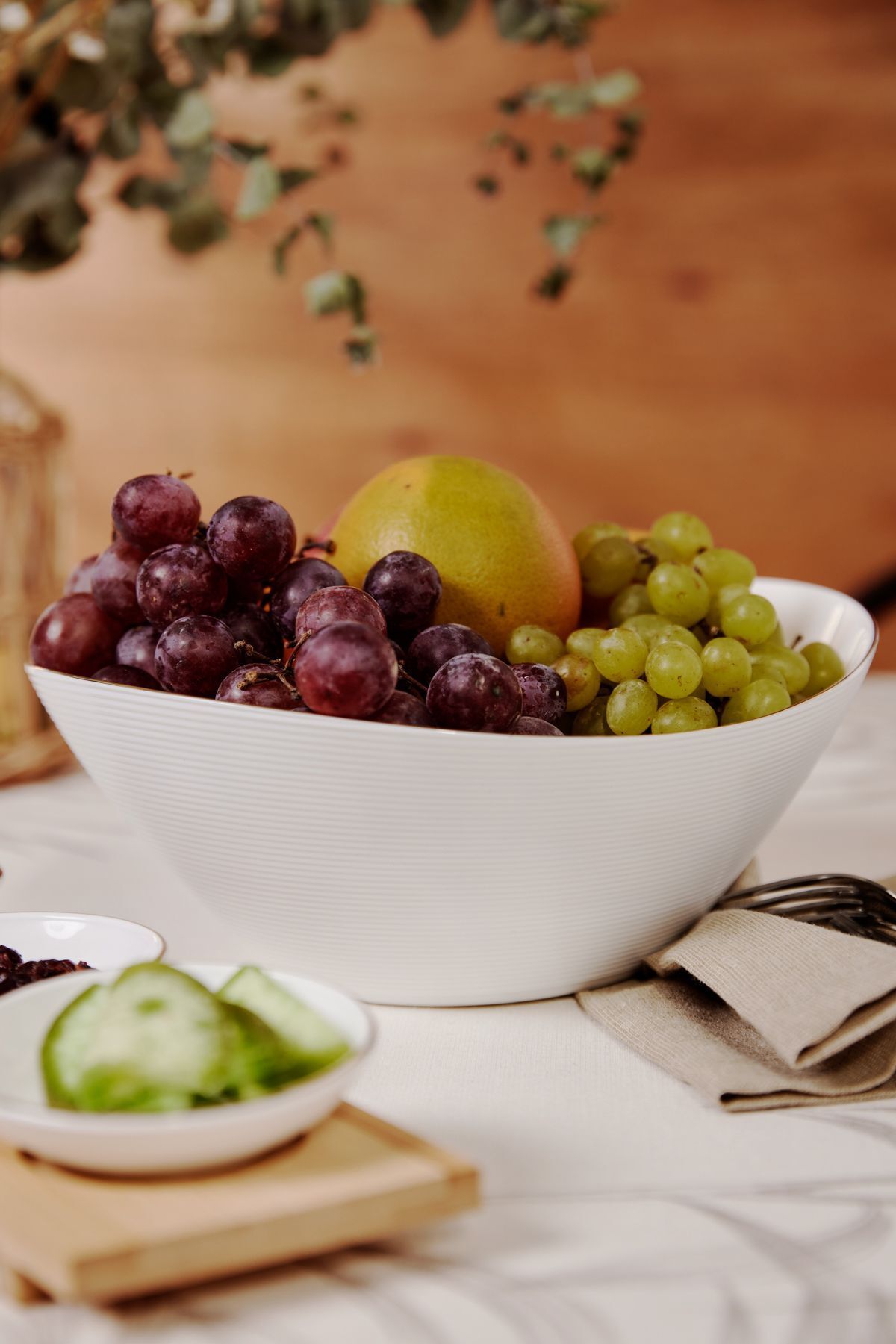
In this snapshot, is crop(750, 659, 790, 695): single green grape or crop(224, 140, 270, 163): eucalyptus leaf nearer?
crop(750, 659, 790, 695): single green grape

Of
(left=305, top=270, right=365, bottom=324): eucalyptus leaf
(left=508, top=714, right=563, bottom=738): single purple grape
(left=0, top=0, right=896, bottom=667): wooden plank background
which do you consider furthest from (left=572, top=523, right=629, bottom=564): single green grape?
(left=0, top=0, right=896, bottom=667): wooden plank background

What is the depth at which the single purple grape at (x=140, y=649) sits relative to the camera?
25.3 inches

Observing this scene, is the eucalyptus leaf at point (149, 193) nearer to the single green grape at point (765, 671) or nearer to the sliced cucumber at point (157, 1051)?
the single green grape at point (765, 671)

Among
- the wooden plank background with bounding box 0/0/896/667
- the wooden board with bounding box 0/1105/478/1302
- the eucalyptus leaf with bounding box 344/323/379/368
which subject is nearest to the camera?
the wooden board with bounding box 0/1105/478/1302

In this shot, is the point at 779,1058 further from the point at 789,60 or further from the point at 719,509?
the point at 789,60

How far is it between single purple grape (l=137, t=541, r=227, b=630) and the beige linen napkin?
28 centimetres

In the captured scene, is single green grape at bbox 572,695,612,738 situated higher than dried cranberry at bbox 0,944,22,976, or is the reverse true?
single green grape at bbox 572,695,612,738

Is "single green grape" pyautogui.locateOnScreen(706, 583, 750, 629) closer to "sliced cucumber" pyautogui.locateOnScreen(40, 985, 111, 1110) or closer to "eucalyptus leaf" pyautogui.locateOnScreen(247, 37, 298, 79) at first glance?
"sliced cucumber" pyautogui.locateOnScreen(40, 985, 111, 1110)

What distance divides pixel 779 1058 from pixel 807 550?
6.65 feet

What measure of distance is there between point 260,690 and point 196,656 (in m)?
0.04

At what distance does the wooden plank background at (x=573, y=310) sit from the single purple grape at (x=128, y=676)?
1829mm

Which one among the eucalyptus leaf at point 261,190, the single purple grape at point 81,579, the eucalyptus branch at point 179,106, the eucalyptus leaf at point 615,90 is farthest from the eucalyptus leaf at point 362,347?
the single purple grape at point 81,579

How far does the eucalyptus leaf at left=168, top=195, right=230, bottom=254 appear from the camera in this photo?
4.26 ft

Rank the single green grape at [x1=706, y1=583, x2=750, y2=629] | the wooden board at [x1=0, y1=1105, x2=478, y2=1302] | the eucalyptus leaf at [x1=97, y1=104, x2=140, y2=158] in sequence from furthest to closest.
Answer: the eucalyptus leaf at [x1=97, y1=104, x2=140, y2=158] → the single green grape at [x1=706, y1=583, x2=750, y2=629] → the wooden board at [x1=0, y1=1105, x2=478, y2=1302]
